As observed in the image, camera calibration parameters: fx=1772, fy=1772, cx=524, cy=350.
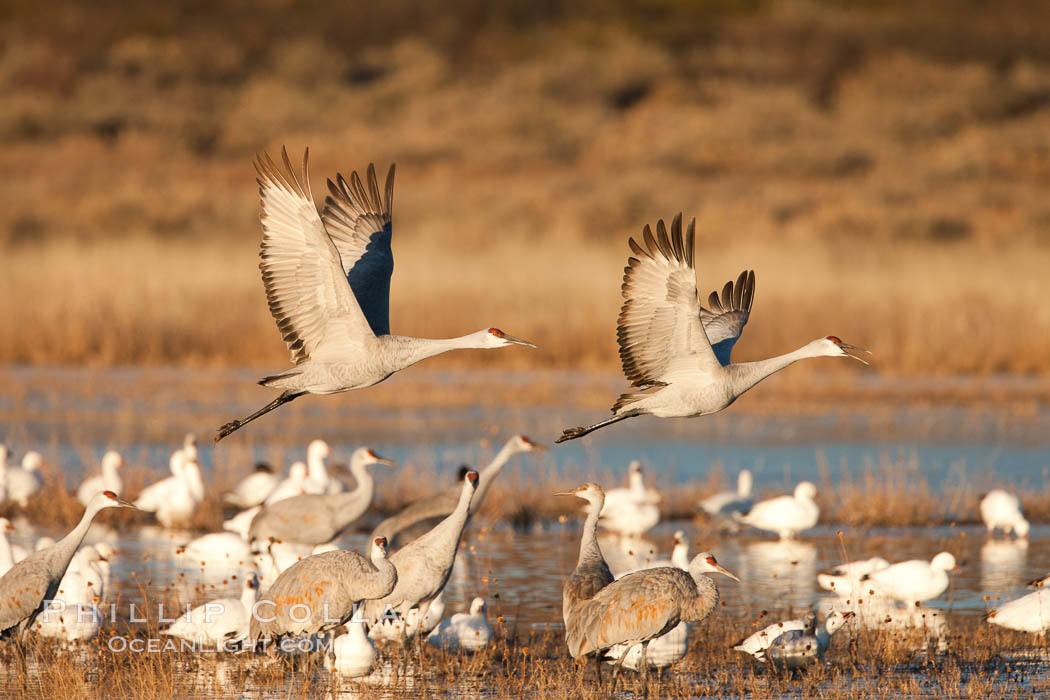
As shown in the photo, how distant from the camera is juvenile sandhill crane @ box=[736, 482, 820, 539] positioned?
13.1m

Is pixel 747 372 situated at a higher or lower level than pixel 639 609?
higher

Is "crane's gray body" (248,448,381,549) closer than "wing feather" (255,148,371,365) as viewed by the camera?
No

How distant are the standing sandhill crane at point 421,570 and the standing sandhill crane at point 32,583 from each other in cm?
149

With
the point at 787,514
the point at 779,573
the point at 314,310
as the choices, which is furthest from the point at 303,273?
the point at 787,514

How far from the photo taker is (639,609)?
8.23 m

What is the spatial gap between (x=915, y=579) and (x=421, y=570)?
128 inches

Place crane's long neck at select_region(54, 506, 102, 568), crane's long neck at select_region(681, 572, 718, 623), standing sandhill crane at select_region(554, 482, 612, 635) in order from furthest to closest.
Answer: standing sandhill crane at select_region(554, 482, 612, 635) < crane's long neck at select_region(54, 506, 102, 568) < crane's long neck at select_region(681, 572, 718, 623)

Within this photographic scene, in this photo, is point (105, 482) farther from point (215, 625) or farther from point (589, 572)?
point (589, 572)

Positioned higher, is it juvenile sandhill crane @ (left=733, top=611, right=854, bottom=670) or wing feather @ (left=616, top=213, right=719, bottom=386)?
wing feather @ (left=616, top=213, right=719, bottom=386)

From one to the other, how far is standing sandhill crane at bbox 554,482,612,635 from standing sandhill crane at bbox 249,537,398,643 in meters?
0.89

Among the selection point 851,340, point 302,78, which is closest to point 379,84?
point 302,78

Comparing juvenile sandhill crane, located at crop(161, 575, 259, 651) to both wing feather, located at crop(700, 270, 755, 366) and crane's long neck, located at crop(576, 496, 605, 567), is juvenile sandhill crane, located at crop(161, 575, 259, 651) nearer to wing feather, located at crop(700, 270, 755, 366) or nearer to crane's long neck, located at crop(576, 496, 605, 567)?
crane's long neck, located at crop(576, 496, 605, 567)

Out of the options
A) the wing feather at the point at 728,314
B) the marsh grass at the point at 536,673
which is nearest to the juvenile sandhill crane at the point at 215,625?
the marsh grass at the point at 536,673

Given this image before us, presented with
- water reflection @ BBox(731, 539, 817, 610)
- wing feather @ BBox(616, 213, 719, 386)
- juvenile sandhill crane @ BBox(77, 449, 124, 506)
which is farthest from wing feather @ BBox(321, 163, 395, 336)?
juvenile sandhill crane @ BBox(77, 449, 124, 506)
